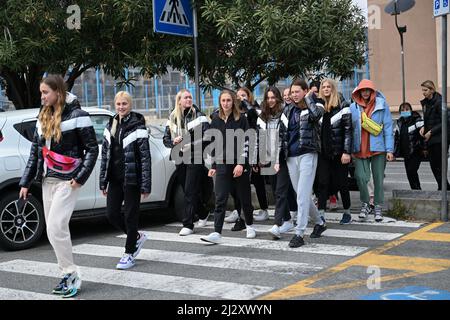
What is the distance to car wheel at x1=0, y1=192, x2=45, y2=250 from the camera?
743 centimetres

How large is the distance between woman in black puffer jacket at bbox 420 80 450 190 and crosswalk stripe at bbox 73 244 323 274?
460cm

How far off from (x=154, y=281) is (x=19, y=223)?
2408 mm

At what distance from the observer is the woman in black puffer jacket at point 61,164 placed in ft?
18.1

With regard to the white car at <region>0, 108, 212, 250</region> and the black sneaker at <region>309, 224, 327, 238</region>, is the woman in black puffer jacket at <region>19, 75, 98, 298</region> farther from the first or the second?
the black sneaker at <region>309, 224, 327, 238</region>

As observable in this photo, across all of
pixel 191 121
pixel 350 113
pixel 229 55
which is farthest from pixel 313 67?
pixel 191 121

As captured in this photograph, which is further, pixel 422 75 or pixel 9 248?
pixel 422 75

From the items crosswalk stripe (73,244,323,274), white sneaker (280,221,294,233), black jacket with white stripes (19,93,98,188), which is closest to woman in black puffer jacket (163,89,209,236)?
crosswalk stripe (73,244,323,274)

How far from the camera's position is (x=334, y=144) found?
834 cm

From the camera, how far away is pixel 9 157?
7570 millimetres

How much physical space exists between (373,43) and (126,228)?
24.0 m

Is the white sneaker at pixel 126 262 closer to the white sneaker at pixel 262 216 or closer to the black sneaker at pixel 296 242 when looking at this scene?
the black sneaker at pixel 296 242

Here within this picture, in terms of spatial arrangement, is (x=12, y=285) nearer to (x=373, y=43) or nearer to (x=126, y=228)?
(x=126, y=228)

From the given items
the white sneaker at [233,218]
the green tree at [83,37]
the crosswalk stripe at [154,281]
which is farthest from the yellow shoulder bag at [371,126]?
the crosswalk stripe at [154,281]

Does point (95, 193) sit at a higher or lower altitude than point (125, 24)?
lower
